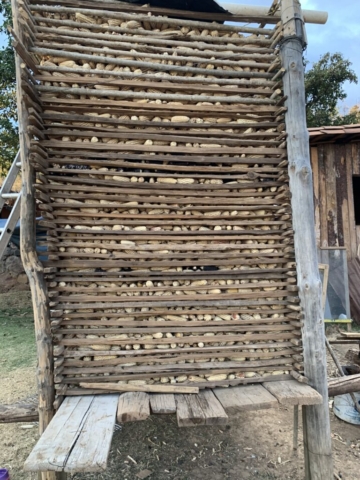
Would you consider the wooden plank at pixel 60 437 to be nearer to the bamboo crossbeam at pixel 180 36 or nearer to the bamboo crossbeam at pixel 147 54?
the bamboo crossbeam at pixel 147 54

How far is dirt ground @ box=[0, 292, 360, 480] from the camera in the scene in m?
3.04

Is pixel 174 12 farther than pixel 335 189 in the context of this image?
No

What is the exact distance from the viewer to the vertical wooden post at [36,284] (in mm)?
2525

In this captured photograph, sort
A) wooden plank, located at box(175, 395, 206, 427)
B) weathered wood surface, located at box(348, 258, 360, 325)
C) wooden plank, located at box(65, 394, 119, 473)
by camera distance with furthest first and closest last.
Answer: weathered wood surface, located at box(348, 258, 360, 325) < wooden plank, located at box(175, 395, 206, 427) < wooden plank, located at box(65, 394, 119, 473)

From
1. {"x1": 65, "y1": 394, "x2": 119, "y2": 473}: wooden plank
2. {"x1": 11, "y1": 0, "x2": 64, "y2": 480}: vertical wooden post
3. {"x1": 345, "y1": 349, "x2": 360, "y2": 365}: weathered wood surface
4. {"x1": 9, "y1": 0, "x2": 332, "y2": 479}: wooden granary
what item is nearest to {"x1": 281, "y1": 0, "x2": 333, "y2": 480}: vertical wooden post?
{"x1": 9, "y1": 0, "x2": 332, "y2": 479}: wooden granary

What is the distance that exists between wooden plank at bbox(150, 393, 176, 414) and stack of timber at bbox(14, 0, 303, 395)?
15 centimetres

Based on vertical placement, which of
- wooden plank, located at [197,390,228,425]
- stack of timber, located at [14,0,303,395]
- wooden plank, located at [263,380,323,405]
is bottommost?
wooden plank, located at [263,380,323,405]

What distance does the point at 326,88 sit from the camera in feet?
36.8

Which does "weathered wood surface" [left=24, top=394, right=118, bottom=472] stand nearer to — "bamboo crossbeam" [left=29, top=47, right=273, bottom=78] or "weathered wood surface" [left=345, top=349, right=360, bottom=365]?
"bamboo crossbeam" [left=29, top=47, right=273, bottom=78]

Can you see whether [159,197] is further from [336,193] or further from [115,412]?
[336,193]

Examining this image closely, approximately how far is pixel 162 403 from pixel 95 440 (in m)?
0.61

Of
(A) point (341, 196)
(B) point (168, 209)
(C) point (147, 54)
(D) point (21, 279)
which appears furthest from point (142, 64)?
(D) point (21, 279)

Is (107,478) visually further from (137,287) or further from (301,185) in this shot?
(301,185)

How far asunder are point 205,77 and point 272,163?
102cm
